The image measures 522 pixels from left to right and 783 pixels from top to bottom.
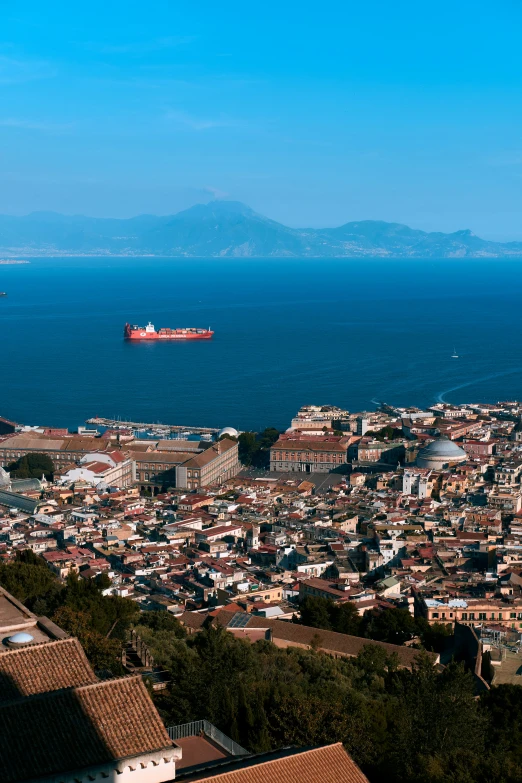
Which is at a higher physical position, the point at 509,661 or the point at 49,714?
the point at 49,714

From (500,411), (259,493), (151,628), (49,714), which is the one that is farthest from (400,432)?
(49,714)

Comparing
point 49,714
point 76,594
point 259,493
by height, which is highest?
point 49,714

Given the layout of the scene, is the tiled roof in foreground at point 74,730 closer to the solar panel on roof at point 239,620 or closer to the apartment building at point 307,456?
the solar panel on roof at point 239,620

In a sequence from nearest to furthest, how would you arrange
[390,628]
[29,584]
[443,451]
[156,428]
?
[29,584]
[390,628]
[443,451]
[156,428]

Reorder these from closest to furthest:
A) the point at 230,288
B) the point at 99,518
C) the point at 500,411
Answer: the point at 99,518, the point at 500,411, the point at 230,288

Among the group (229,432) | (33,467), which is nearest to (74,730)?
(33,467)

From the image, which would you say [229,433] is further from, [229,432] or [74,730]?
[74,730]

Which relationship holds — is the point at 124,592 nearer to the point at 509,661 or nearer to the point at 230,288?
the point at 509,661

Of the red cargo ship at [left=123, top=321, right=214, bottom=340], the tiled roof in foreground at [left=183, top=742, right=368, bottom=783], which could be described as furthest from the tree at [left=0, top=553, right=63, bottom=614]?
the red cargo ship at [left=123, top=321, right=214, bottom=340]
